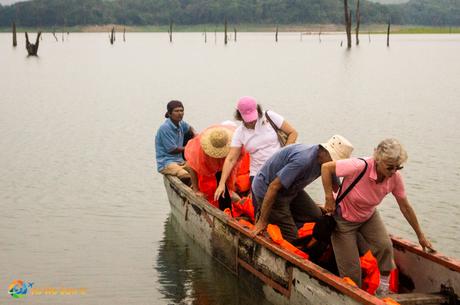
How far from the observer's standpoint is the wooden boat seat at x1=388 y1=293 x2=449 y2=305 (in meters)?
6.18

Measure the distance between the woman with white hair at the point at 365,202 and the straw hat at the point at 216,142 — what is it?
2163 millimetres

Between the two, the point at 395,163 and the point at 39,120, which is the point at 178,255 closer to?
the point at 395,163

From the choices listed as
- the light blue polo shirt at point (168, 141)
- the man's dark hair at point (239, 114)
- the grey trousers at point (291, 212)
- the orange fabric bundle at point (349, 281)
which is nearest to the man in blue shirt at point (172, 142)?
the light blue polo shirt at point (168, 141)

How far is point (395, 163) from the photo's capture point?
5.75 m

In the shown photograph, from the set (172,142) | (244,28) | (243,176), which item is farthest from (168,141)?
(244,28)

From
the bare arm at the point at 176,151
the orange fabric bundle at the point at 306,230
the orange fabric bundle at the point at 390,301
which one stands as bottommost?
the orange fabric bundle at the point at 390,301

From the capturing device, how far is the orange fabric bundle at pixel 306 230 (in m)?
7.12

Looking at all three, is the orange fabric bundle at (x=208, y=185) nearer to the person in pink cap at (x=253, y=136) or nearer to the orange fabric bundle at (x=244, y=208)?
the orange fabric bundle at (x=244, y=208)

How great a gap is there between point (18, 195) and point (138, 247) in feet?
11.4

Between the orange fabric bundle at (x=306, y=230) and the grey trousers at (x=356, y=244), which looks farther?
the orange fabric bundle at (x=306, y=230)

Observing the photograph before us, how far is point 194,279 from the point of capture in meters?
8.52

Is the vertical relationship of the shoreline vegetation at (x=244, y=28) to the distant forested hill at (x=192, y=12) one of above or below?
below

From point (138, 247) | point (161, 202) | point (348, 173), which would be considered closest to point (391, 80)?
point (161, 202)

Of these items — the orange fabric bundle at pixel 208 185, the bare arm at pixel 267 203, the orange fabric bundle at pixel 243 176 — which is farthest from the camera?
the orange fabric bundle at pixel 243 176
